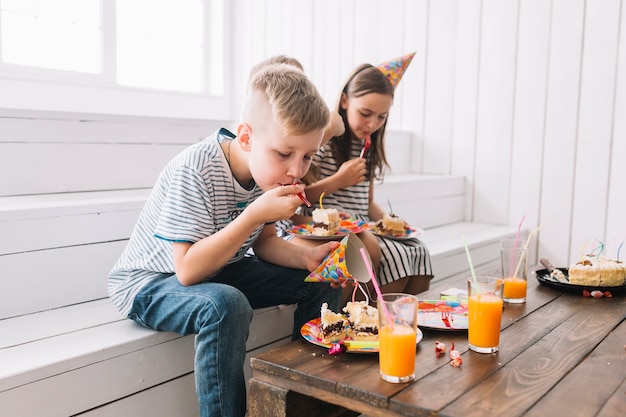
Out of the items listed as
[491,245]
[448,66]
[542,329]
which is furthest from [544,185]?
[542,329]

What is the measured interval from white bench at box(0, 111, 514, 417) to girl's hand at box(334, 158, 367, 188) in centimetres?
44

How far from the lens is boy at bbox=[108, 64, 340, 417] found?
3.95ft

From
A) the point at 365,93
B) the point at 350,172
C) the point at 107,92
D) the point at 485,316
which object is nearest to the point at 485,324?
the point at 485,316

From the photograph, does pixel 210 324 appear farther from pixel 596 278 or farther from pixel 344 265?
pixel 596 278

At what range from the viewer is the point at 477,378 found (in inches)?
35.8

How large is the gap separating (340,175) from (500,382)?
1030mm

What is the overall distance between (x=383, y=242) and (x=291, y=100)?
73 centimetres

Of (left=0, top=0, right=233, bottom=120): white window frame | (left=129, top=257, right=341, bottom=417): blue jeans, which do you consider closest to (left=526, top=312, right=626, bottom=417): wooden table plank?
(left=129, top=257, right=341, bottom=417): blue jeans

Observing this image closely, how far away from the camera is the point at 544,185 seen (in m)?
2.88

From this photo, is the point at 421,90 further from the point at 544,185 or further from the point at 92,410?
the point at 92,410

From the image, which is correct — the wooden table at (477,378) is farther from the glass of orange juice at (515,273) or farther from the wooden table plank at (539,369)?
the glass of orange juice at (515,273)

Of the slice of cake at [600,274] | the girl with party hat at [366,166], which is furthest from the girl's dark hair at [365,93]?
the slice of cake at [600,274]

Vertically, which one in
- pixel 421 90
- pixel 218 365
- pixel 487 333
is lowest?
pixel 218 365

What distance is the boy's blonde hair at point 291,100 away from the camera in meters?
1.25
